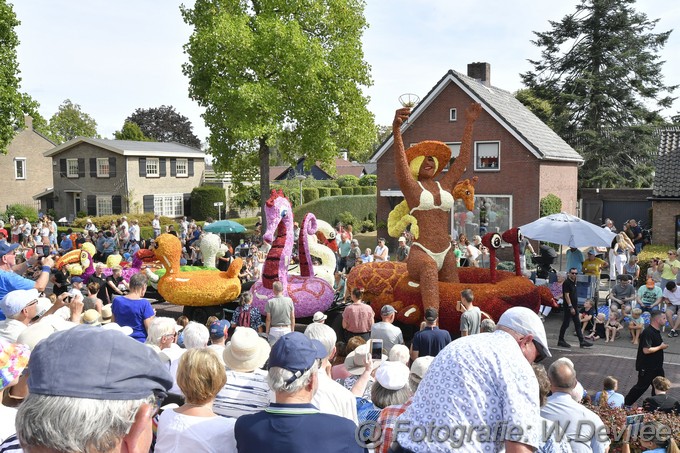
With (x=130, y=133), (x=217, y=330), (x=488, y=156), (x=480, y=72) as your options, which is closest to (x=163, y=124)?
(x=130, y=133)

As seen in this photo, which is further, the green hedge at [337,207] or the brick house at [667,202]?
the green hedge at [337,207]

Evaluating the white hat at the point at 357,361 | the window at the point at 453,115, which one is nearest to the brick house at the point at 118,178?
the window at the point at 453,115

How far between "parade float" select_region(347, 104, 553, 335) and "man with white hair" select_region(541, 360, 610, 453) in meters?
6.28

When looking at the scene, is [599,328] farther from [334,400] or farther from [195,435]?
[195,435]

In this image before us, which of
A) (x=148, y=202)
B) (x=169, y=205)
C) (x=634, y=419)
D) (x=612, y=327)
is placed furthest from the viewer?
(x=169, y=205)

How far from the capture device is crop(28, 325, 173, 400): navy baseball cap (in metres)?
1.86

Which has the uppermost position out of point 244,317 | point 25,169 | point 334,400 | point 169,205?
point 25,169

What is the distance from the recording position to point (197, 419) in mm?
3494

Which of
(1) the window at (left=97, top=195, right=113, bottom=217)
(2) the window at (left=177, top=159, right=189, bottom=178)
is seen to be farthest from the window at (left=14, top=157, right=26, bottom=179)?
(2) the window at (left=177, top=159, right=189, bottom=178)

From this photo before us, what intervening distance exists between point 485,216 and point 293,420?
22783 mm

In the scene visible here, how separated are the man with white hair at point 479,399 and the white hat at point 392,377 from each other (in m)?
1.75

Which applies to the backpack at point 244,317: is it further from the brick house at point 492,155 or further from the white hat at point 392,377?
the brick house at point 492,155

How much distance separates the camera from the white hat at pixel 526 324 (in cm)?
325

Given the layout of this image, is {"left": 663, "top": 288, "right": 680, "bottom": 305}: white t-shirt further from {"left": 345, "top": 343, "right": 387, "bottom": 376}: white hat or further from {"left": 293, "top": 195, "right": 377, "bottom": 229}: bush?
{"left": 293, "top": 195, "right": 377, "bottom": 229}: bush
